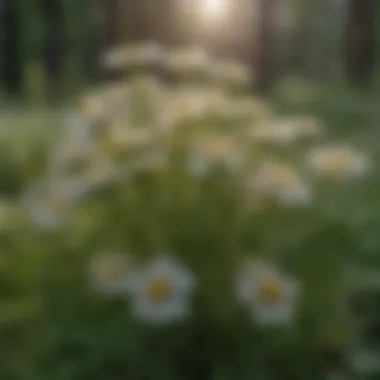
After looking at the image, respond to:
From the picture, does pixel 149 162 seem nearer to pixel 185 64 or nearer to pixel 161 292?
pixel 161 292

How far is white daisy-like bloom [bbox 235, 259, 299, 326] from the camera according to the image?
3.32 feet

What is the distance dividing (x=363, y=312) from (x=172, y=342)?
25cm

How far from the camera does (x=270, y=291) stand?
1028 millimetres

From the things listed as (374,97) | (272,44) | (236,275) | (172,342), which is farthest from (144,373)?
(272,44)

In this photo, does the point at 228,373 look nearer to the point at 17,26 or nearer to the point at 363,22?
the point at 363,22

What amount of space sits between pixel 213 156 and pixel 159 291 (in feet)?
0.56

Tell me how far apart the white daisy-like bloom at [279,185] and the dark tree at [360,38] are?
8.08ft

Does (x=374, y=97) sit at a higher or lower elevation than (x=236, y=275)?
lower

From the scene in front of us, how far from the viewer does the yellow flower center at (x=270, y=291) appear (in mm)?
1023

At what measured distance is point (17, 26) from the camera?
4277 millimetres

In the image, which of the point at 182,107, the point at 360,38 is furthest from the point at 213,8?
the point at 182,107

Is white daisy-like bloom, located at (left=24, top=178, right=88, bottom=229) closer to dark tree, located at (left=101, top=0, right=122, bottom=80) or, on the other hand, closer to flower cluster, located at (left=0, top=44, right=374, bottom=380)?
flower cluster, located at (left=0, top=44, right=374, bottom=380)

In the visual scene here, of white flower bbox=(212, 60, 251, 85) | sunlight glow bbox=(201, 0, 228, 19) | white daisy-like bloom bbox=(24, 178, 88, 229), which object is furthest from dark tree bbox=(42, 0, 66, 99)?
white daisy-like bloom bbox=(24, 178, 88, 229)

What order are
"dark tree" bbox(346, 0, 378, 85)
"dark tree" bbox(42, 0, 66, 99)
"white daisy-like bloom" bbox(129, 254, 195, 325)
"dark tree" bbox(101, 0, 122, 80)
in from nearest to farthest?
"white daisy-like bloom" bbox(129, 254, 195, 325)
"dark tree" bbox(346, 0, 378, 85)
"dark tree" bbox(101, 0, 122, 80)
"dark tree" bbox(42, 0, 66, 99)
